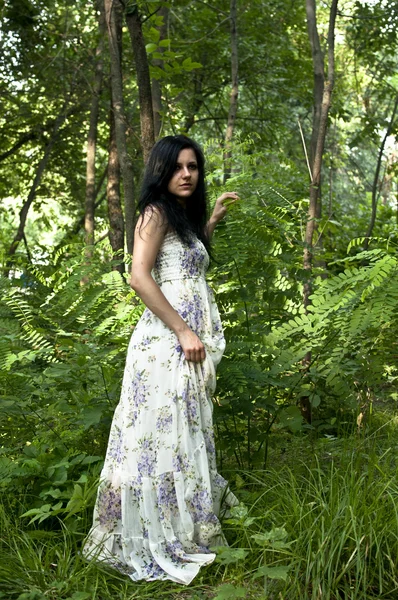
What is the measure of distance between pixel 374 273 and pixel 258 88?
10.8 meters

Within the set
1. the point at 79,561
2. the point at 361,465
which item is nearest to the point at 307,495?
the point at 361,465

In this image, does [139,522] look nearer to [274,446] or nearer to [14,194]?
[274,446]

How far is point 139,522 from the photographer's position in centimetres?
354

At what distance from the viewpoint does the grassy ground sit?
119 inches

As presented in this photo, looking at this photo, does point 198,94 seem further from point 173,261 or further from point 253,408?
point 173,261

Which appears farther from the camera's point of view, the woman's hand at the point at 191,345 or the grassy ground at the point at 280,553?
the woman's hand at the point at 191,345

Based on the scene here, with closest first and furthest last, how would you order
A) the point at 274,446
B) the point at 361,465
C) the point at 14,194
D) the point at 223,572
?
the point at 223,572 → the point at 361,465 → the point at 274,446 → the point at 14,194

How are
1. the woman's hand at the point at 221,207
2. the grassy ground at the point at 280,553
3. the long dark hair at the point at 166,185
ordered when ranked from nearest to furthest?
the grassy ground at the point at 280,553, the long dark hair at the point at 166,185, the woman's hand at the point at 221,207

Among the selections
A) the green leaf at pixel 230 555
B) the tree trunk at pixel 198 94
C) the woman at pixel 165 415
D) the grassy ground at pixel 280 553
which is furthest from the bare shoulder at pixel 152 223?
the tree trunk at pixel 198 94

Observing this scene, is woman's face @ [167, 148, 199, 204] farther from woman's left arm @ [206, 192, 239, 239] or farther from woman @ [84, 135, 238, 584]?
woman's left arm @ [206, 192, 239, 239]

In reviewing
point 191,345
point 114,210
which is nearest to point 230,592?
point 191,345

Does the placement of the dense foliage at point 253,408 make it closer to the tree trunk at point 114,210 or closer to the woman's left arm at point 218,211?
the woman's left arm at point 218,211

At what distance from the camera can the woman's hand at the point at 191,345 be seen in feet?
11.5

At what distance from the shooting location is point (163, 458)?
11.4ft
